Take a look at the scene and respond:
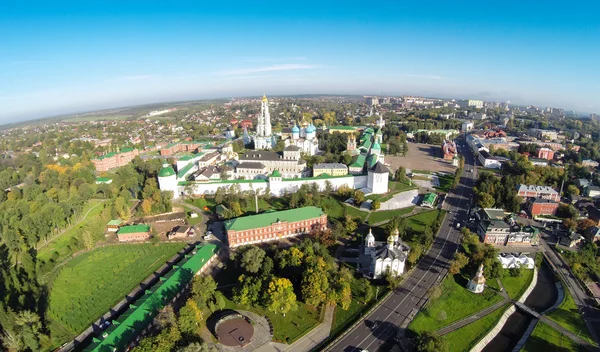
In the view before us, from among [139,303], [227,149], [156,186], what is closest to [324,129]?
A: [227,149]

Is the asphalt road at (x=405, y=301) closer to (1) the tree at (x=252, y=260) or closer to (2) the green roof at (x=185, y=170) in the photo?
(1) the tree at (x=252, y=260)

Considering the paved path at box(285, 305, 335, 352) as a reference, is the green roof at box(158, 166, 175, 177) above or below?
above

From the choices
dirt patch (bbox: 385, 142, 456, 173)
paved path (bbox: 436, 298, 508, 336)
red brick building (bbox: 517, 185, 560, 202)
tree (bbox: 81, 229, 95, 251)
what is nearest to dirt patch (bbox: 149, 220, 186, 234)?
tree (bbox: 81, 229, 95, 251)

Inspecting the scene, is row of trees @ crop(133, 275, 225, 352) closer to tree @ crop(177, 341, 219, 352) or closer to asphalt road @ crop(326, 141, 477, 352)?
tree @ crop(177, 341, 219, 352)

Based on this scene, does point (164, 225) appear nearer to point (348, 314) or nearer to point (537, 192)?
point (348, 314)

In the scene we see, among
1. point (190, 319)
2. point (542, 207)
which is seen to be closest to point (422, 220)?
point (542, 207)

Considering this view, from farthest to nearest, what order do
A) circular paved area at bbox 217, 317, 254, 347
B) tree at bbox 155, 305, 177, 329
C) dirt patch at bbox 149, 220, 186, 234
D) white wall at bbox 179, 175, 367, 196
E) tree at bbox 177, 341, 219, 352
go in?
white wall at bbox 179, 175, 367, 196, dirt patch at bbox 149, 220, 186, 234, circular paved area at bbox 217, 317, 254, 347, tree at bbox 155, 305, 177, 329, tree at bbox 177, 341, 219, 352
